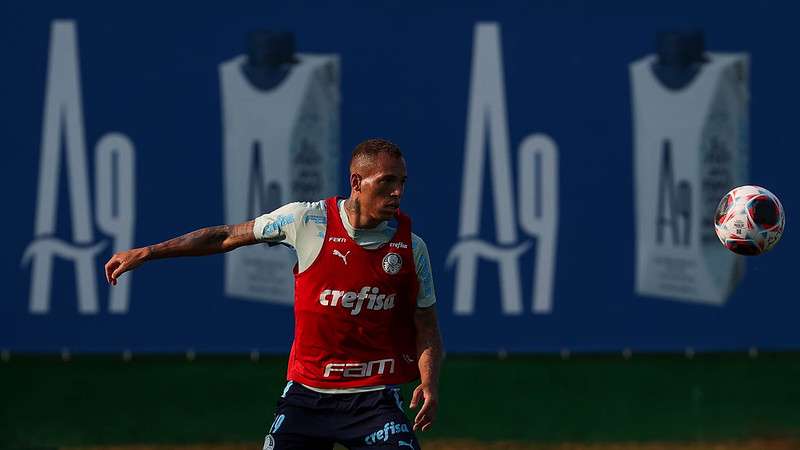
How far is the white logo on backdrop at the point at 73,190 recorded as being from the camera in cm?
1179

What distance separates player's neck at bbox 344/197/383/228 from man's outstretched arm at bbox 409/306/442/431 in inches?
23.2

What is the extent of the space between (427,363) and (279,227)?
1.13 metres

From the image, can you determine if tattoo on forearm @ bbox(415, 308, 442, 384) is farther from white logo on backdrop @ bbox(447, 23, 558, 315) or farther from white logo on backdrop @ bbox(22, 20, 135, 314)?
white logo on backdrop @ bbox(22, 20, 135, 314)

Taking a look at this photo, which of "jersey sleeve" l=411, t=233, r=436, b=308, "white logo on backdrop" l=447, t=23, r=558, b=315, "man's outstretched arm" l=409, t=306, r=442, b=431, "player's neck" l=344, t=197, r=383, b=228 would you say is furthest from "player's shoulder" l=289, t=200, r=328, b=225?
"white logo on backdrop" l=447, t=23, r=558, b=315

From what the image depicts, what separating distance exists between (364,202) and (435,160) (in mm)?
4758

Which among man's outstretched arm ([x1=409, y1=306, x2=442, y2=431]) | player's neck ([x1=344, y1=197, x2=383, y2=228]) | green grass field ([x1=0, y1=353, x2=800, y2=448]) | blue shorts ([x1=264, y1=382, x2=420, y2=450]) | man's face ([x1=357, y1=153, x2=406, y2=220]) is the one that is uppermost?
man's face ([x1=357, y1=153, x2=406, y2=220])

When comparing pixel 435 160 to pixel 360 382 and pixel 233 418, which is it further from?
pixel 360 382

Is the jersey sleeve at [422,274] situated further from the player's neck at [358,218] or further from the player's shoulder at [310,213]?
the player's shoulder at [310,213]

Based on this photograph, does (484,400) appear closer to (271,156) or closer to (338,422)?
(271,156)

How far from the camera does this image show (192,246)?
23.6 feet

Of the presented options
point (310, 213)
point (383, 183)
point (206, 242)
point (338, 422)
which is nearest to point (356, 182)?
point (383, 183)

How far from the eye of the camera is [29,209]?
1180cm

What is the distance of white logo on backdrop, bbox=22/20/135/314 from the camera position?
11.8 meters

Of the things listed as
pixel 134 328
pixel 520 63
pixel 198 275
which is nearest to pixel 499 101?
pixel 520 63
